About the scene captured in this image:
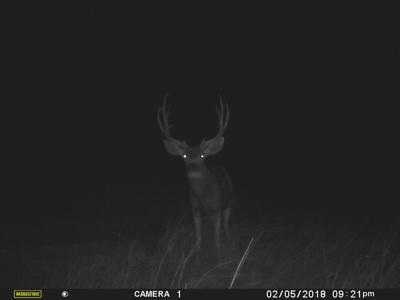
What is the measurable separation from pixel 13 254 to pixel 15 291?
2.21 meters

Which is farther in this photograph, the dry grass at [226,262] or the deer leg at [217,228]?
the deer leg at [217,228]

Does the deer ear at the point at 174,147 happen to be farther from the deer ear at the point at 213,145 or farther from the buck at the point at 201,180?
the deer ear at the point at 213,145

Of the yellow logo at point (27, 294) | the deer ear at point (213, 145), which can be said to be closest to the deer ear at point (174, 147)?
the deer ear at point (213, 145)

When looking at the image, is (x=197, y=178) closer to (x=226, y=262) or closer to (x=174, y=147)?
(x=174, y=147)

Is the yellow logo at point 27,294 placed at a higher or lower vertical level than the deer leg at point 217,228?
lower

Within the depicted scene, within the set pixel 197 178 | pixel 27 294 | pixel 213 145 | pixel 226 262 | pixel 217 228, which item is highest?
pixel 213 145

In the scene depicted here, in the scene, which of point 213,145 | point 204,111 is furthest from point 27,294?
point 204,111

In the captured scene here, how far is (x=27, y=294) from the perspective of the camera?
580 cm

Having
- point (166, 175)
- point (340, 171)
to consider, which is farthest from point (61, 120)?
point (340, 171)

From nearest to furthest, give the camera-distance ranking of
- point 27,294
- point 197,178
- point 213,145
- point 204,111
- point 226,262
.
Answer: point 27,294 → point 226,262 → point 197,178 → point 213,145 → point 204,111

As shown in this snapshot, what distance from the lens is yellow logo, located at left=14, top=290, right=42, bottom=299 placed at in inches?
227

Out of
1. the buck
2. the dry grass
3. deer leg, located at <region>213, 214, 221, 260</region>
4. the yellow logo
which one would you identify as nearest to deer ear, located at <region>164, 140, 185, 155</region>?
the buck

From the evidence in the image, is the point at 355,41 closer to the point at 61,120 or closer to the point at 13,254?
the point at 61,120

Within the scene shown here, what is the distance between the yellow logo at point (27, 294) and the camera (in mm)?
5773
